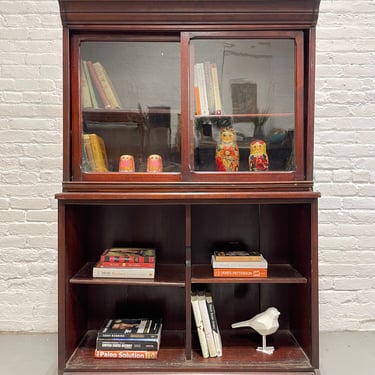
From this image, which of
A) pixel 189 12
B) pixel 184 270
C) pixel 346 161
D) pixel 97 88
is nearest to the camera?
pixel 189 12

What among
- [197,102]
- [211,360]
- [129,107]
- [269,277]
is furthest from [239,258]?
[129,107]

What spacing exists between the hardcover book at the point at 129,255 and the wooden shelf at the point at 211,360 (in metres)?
0.35

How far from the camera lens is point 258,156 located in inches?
53.7

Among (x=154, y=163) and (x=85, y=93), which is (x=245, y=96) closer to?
(x=154, y=163)

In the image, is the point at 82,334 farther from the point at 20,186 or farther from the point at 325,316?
the point at 325,316

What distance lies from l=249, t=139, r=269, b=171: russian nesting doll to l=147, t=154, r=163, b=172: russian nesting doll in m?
0.33

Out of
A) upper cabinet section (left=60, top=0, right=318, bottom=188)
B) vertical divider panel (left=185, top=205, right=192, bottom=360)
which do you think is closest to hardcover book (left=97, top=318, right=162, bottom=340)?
vertical divider panel (left=185, top=205, right=192, bottom=360)

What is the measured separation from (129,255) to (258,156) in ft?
1.95

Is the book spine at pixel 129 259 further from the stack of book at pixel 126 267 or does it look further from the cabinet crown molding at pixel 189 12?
the cabinet crown molding at pixel 189 12

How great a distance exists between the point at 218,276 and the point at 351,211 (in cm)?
72

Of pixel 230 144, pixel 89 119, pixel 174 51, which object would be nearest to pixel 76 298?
pixel 89 119

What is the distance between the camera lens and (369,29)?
1649mm

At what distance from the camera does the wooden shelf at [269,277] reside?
4.28 feet

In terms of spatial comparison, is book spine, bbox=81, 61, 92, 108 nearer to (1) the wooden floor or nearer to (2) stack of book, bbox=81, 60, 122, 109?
(2) stack of book, bbox=81, 60, 122, 109
